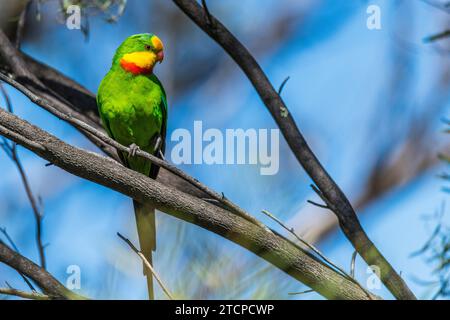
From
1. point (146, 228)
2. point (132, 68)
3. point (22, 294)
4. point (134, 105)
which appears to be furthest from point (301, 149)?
point (22, 294)

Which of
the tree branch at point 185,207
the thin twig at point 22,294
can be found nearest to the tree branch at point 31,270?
the tree branch at point 185,207

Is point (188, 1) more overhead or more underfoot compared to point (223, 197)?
more overhead

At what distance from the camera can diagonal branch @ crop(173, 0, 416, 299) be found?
193 centimetres

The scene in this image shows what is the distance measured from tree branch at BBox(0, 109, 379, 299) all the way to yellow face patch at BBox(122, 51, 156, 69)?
1.09m

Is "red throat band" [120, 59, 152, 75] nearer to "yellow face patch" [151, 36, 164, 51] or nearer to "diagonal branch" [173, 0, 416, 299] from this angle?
"yellow face patch" [151, 36, 164, 51]

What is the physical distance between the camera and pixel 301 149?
6.98 ft

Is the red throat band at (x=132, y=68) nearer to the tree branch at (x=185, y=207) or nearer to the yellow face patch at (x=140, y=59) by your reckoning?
the yellow face patch at (x=140, y=59)

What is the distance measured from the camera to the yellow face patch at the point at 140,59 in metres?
2.65
